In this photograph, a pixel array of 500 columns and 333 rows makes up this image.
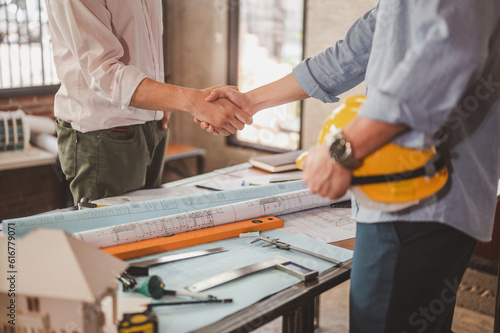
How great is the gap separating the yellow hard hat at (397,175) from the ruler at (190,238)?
0.56 m

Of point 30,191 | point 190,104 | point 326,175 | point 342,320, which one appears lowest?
point 342,320

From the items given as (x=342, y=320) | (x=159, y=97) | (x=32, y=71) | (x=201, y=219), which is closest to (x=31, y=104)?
(x=32, y=71)

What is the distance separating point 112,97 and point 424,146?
116 cm

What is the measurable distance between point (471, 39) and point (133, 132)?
4.60 feet

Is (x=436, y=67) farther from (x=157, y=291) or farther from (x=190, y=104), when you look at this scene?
(x=190, y=104)

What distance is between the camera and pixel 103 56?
178 centimetres

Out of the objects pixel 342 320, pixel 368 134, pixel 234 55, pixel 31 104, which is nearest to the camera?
pixel 368 134

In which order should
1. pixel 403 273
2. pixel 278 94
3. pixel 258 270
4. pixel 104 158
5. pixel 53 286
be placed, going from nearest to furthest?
pixel 53 286
pixel 403 273
pixel 258 270
pixel 278 94
pixel 104 158

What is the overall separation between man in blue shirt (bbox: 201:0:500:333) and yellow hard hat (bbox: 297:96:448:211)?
2 centimetres

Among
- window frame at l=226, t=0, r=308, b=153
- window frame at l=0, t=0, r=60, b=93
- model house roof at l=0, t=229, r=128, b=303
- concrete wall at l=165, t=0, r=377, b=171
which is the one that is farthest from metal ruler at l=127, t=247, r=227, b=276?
window frame at l=0, t=0, r=60, b=93

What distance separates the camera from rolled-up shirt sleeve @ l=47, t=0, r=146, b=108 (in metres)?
1.75

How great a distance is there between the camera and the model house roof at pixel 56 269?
0.83 meters

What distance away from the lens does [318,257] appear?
4.46 feet

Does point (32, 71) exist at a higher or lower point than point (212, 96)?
higher
